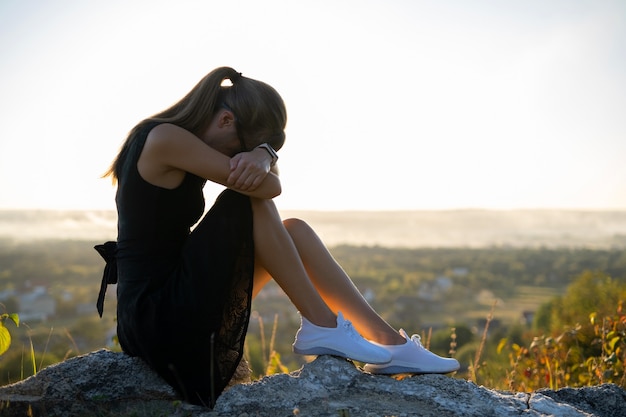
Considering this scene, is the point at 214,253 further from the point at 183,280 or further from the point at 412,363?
the point at 412,363

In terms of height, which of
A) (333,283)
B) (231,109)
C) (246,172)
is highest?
(231,109)

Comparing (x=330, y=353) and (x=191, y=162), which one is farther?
(x=330, y=353)

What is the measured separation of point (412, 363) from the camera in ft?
9.44

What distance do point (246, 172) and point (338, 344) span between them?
93cm

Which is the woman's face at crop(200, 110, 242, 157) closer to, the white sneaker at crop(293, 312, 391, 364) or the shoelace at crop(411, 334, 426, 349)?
the white sneaker at crop(293, 312, 391, 364)

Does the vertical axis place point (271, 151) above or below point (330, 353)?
above

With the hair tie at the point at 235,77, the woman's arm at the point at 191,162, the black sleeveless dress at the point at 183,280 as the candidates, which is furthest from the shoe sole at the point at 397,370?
the hair tie at the point at 235,77

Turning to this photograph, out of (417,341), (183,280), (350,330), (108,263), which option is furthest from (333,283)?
(108,263)

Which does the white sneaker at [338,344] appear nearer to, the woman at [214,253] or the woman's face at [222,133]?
the woman at [214,253]

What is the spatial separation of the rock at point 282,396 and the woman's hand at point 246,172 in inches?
35.3

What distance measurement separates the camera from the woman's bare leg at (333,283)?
9.70ft

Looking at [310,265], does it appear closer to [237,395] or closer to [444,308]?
[237,395]

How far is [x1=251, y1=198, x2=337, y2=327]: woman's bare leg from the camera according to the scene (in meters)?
2.68

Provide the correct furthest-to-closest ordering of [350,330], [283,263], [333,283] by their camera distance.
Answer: [333,283]
[350,330]
[283,263]
